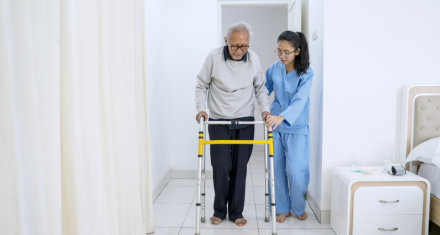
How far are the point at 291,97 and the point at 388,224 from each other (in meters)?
1.06

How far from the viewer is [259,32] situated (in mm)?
5449

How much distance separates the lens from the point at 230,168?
2.54m

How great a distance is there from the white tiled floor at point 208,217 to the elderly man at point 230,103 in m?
0.11

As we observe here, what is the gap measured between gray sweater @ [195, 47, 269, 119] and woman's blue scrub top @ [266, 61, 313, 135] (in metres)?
0.18

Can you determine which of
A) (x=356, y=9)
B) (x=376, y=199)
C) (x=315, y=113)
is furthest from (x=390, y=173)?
(x=356, y=9)

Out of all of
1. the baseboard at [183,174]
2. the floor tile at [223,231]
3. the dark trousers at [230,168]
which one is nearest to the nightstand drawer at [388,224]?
the floor tile at [223,231]

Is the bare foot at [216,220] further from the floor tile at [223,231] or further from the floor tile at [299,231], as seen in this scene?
the floor tile at [299,231]

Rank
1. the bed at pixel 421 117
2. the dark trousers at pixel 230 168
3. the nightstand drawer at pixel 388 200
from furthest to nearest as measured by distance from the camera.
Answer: the dark trousers at pixel 230 168
the bed at pixel 421 117
the nightstand drawer at pixel 388 200

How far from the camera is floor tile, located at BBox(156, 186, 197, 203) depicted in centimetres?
315

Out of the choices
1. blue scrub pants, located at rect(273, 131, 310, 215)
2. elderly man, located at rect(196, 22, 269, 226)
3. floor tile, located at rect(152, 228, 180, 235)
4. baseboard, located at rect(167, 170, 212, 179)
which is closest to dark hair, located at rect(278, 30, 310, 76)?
elderly man, located at rect(196, 22, 269, 226)

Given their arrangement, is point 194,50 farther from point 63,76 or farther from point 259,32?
point 63,76

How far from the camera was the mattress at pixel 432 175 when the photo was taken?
7.00ft

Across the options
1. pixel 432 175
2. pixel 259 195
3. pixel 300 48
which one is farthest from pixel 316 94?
pixel 259 195

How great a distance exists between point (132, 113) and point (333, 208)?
5.06 feet
